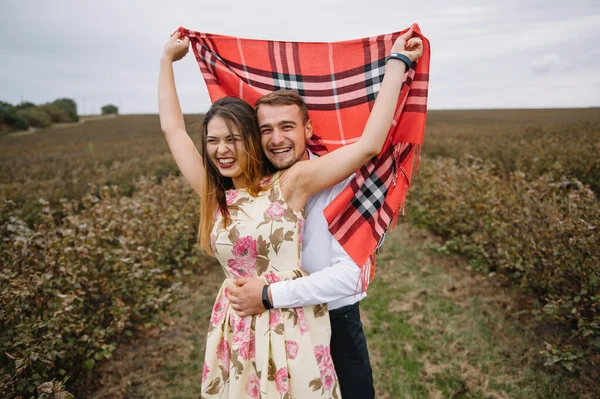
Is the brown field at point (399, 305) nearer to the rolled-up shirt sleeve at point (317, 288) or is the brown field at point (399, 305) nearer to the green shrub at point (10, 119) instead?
the rolled-up shirt sleeve at point (317, 288)

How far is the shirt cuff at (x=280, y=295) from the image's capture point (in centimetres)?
141

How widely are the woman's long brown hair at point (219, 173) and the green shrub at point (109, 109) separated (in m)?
95.2

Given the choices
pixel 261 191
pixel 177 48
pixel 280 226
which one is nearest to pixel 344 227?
pixel 280 226

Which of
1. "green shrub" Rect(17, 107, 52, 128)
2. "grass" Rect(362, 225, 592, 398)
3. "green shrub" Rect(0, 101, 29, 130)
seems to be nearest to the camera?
"grass" Rect(362, 225, 592, 398)

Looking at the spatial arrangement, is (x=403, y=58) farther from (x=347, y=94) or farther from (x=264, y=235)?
(x=264, y=235)

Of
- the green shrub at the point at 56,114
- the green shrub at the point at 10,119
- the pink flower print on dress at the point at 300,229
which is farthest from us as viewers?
the green shrub at the point at 56,114

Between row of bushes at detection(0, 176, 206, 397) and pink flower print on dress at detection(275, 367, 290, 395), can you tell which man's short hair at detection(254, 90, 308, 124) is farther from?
row of bushes at detection(0, 176, 206, 397)

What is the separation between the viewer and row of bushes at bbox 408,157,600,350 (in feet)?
9.42

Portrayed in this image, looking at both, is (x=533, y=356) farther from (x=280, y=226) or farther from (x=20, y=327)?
(x=20, y=327)

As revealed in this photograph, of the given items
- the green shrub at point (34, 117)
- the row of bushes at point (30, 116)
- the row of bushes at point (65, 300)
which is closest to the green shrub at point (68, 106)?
the row of bushes at point (30, 116)

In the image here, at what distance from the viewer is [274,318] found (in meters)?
1.48

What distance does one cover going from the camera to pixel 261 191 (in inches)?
61.1

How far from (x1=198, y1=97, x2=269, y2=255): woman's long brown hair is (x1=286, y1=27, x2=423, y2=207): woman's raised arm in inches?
6.9

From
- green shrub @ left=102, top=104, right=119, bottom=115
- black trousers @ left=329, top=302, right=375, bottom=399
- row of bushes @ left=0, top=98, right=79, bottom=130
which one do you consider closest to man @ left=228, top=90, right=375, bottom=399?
black trousers @ left=329, top=302, right=375, bottom=399
